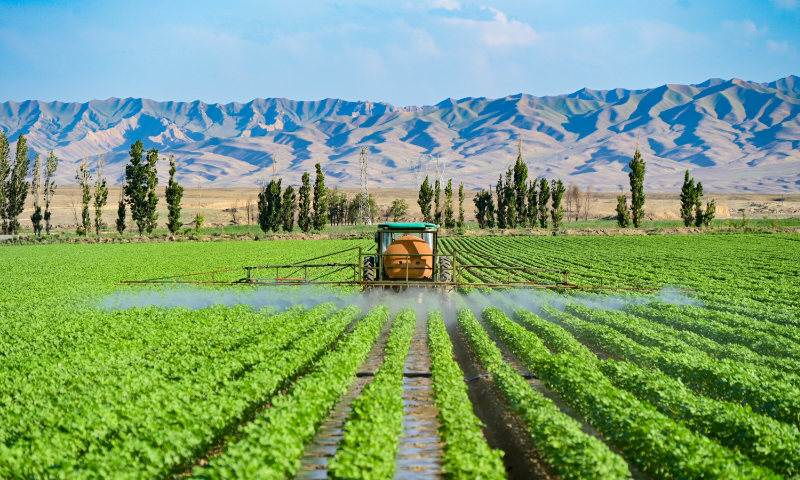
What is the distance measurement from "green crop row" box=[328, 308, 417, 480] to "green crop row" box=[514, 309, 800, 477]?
12.8 ft

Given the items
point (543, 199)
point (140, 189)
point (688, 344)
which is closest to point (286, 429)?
point (688, 344)

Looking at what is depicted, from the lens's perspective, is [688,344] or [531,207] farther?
[531,207]

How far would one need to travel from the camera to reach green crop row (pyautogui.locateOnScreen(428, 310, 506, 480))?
6715 mm

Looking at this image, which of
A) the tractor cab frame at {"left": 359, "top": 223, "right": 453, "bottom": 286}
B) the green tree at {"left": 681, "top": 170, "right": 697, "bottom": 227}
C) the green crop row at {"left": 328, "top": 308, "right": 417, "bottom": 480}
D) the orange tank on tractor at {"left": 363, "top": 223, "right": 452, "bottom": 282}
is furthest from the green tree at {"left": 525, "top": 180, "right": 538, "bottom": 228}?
the green crop row at {"left": 328, "top": 308, "right": 417, "bottom": 480}

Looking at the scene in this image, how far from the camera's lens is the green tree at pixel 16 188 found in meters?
78.3

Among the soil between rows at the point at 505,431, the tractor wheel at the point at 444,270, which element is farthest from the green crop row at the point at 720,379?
the tractor wheel at the point at 444,270

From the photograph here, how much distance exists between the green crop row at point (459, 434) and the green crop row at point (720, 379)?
396cm

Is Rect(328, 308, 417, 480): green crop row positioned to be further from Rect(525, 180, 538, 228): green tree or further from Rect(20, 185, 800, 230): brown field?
Rect(20, 185, 800, 230): brown field

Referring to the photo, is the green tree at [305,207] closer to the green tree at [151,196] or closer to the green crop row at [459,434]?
the green tree at [151,196]

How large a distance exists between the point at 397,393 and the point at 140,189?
70307mm

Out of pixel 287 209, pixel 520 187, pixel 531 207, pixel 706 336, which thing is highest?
pixel 520 187

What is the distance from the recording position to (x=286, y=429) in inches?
292

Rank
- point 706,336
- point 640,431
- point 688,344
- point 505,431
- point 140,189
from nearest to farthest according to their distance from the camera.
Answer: point 640,431 → point 505,431 → point 688,344 → point 706,336 → point 140,189

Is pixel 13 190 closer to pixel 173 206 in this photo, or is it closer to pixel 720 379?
pixel 173 206
